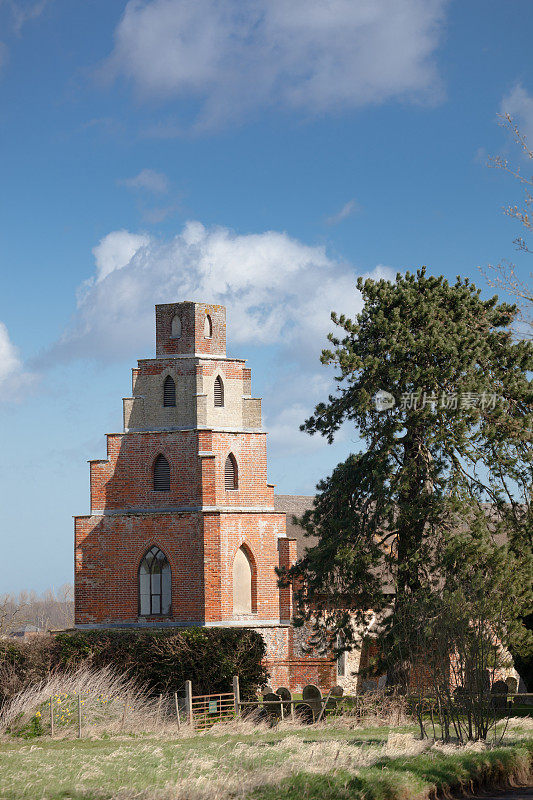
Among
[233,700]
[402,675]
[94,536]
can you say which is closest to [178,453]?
[94,536]

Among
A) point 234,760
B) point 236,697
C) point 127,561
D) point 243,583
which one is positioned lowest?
point 236,697

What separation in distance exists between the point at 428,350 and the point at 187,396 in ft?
40.2

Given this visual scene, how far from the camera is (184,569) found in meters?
35.8

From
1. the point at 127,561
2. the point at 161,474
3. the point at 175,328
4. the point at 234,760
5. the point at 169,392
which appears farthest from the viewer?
the point at 175,328

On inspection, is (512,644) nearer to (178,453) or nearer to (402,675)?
(402,675)

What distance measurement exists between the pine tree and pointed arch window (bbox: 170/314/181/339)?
33.1ft

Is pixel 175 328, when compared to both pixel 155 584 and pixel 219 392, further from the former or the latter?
pixel 155 584

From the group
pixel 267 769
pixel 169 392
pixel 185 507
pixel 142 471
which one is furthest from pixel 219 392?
pixel 267 769

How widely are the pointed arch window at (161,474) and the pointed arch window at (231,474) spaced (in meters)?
2.25

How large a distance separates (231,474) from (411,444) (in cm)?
1022

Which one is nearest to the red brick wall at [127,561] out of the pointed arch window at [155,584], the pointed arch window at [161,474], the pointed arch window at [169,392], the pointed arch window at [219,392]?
the pointed arch window at [155,584]

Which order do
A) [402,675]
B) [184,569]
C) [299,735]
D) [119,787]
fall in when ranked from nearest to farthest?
[119,787]
[299,735]
[402,675]
[184,569]

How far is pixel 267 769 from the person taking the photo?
51.7 feet

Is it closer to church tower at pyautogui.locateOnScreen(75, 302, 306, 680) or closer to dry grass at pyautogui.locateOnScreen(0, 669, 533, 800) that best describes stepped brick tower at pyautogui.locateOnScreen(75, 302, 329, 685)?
church tower at pyautogui.locateOnScreen(75, 302, 306, 680)
